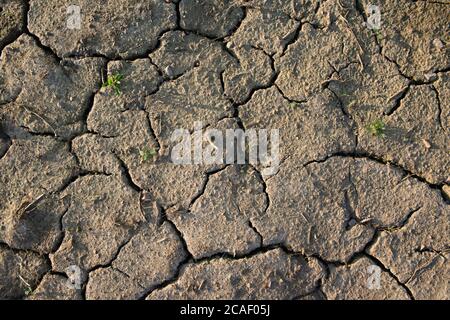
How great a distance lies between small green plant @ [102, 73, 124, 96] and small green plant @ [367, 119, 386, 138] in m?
1.56

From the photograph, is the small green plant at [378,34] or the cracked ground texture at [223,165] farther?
the small green plant at [378,34]

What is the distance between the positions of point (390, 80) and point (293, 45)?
0.64m

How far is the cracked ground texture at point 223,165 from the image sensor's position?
3.67m

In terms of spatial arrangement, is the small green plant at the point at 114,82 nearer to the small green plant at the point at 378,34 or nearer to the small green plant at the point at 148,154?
the small green plant at the point at 148,154

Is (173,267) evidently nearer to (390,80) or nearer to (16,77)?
(16,77)

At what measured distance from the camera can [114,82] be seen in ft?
12.3

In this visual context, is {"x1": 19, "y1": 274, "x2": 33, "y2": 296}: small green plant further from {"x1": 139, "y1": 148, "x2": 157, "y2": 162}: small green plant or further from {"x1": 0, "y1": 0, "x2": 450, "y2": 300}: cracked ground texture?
{"x1": 139, "y1": 148, "x2": 157, "y2": 162}: small green plant

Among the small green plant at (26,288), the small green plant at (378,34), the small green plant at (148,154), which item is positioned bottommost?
the small green plant at (26,288)

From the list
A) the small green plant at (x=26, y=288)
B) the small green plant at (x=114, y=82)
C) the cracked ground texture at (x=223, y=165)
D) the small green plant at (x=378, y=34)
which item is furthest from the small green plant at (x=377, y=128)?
the small green plant at (x=26, y=288)

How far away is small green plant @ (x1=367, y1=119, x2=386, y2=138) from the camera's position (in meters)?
3.73

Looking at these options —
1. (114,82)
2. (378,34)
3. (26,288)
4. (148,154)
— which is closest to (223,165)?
(148,154)

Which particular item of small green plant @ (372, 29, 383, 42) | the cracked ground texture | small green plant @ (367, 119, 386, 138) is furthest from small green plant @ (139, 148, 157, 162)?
small green plant @ (372, 29, 383, 42)

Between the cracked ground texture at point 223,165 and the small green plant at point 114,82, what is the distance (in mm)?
30

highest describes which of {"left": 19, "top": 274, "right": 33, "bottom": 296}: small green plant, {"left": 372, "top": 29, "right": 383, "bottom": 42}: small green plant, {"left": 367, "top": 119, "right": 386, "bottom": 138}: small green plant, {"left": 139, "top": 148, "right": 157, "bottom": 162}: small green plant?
{"left": 372, "top": 29, "right": 383, "bottom": 42}: small green plant
